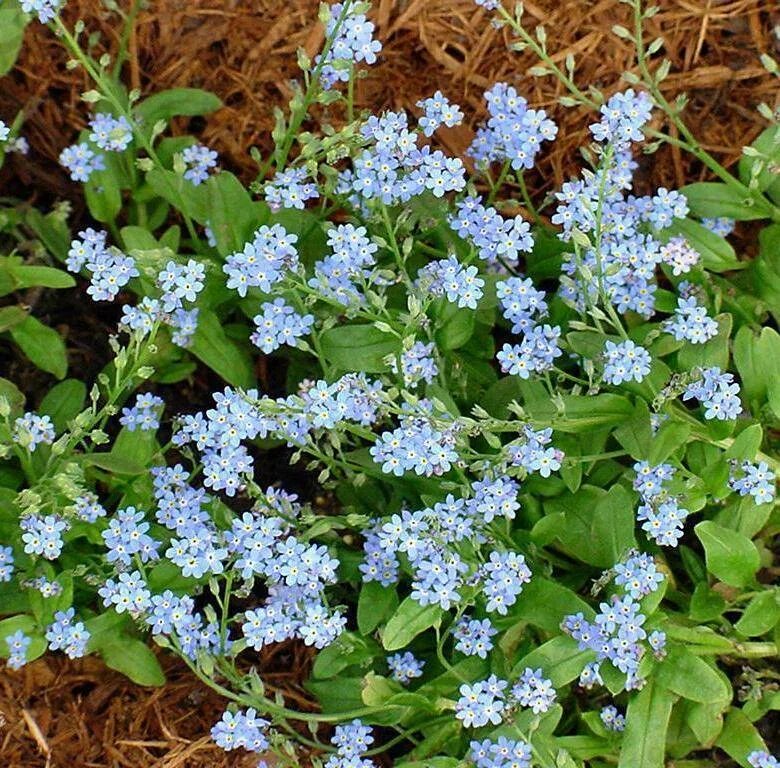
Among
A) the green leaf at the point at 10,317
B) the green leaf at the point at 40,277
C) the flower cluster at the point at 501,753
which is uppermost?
the green leaf at the point at 40,277

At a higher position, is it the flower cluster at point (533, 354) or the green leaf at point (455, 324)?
the green leaf at point (455, 324)

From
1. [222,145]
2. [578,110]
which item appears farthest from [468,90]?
[222,145]

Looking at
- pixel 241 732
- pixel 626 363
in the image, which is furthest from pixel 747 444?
pixel 241 732

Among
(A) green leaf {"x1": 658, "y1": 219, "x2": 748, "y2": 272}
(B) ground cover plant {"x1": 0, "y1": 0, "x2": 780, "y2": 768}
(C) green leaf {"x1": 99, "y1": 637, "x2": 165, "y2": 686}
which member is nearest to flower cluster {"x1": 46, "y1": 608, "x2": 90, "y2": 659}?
(B) ground cover plant {"x1": 0, "y1": 0, "x2": 780, "y2": 768}

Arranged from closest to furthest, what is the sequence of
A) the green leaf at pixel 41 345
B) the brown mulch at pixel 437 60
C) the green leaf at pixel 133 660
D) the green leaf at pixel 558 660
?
the green leaf at pixel 558 660 < the green leaf at pixel 133 660 < the green leaf at pixel 41 345 < the brown mulch at pixel 437 60

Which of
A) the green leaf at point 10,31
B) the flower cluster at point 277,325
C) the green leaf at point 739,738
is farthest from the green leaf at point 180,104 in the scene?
the green leaf at point 739,738

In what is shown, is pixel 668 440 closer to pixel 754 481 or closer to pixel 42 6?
pixel 754 481

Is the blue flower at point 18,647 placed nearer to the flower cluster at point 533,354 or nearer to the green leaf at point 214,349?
the green leaf at point 214,349
